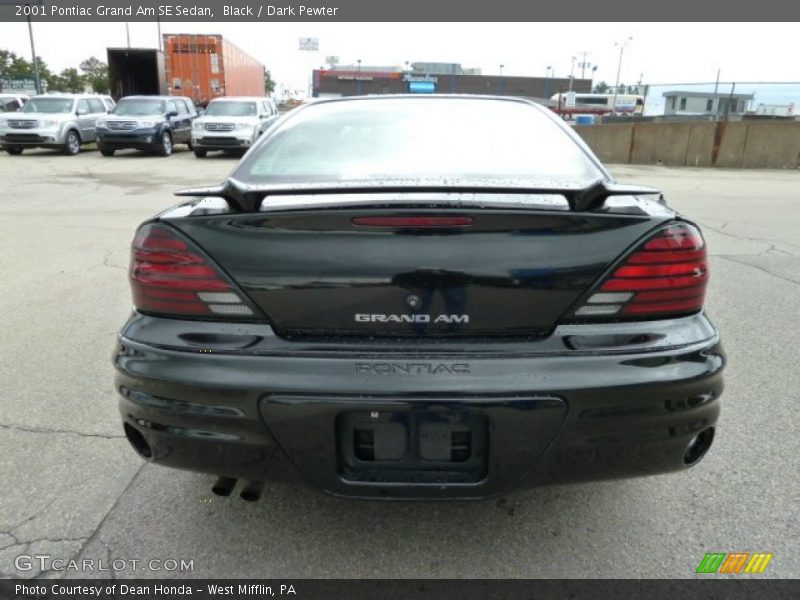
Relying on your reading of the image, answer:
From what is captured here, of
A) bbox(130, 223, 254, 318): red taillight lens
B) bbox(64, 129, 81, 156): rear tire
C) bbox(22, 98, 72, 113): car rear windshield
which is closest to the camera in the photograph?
bbox(130, 223, 254, 318): red taillight lens

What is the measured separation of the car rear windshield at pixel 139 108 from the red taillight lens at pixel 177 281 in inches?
736

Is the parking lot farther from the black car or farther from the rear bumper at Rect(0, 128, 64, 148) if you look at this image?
the rear bumper at Rect(0, 128, 64, 148)

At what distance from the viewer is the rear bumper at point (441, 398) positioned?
1821 millimetres

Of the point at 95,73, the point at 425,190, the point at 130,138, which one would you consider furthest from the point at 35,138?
the point at 95,73

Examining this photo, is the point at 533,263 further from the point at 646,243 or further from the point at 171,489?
the point at 171,489

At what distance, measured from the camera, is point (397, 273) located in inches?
73.1

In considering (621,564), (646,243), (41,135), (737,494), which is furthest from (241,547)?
(41,135)

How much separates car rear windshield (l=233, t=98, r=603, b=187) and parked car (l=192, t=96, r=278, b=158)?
52.1 ft

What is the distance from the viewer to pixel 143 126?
18.1 meters

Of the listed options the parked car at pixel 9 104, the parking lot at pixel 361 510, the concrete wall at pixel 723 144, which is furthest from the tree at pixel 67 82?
the parking lot at pixel 361 510

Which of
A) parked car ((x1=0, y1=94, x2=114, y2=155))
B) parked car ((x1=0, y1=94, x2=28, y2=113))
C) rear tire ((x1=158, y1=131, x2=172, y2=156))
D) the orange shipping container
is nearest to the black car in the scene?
rear tire ((x1=158, y1=131, x2=172, y2=156))

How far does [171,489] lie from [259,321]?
1.11 meters

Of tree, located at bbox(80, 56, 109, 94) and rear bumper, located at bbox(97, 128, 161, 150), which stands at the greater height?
tree, located at bbox(80, 56, 109, 94)

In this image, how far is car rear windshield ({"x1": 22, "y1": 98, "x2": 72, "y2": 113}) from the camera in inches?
740
